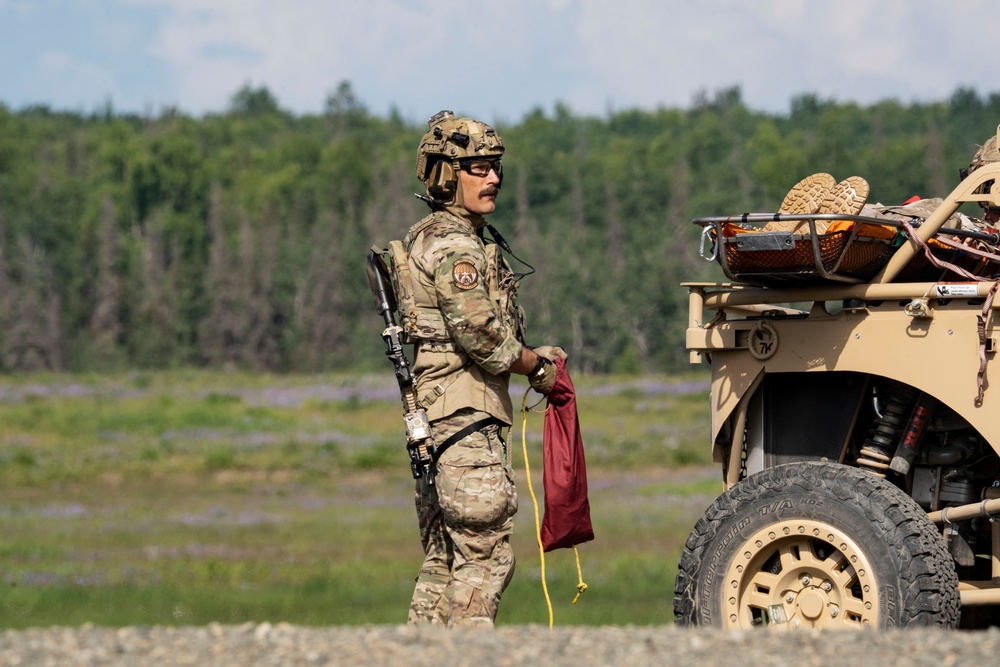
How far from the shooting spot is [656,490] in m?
23.6

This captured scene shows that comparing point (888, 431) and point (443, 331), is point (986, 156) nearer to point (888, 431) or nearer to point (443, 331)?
point (888, 431)

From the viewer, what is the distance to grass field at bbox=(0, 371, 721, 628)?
45.6ft

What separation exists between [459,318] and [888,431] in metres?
1.81

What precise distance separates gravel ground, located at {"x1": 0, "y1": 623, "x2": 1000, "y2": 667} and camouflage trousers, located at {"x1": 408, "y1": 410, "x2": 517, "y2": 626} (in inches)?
47.8

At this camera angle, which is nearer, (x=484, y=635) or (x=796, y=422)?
(x=484, y=635)

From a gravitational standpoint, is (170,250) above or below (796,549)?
above

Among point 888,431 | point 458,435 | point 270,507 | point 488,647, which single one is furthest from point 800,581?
point 270,507

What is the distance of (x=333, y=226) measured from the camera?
84.1m

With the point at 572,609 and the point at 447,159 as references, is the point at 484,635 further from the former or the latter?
the point at 572,609

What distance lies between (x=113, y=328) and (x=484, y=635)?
75279 millimetres

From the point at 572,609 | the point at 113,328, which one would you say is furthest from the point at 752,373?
the point at 113,328

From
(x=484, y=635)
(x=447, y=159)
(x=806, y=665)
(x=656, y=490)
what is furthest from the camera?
(x=656, y=490)

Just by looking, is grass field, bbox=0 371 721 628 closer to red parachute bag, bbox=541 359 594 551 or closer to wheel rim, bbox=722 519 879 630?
red parachute bag, bbox=541 359 594 551

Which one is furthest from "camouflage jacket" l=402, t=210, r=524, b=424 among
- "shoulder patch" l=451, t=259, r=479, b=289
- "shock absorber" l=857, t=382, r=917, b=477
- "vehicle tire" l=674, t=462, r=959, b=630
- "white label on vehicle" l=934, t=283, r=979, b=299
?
"white label on vehicle" l=934, t=283, r=979, b=299
